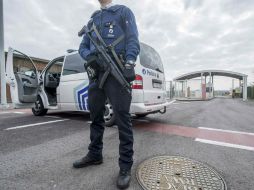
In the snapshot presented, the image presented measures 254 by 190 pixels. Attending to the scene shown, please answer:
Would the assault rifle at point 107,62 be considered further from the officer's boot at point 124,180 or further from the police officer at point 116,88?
the officer's boot at point 124,180

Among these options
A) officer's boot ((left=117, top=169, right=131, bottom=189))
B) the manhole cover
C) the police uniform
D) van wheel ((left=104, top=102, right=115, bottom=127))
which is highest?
the police uniform

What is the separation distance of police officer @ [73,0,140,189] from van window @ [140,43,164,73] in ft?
6.36

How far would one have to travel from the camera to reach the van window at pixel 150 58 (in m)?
4.11

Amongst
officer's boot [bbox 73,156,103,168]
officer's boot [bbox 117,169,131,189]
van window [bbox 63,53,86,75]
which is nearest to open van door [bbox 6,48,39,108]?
van window [bbox 63,53,86,75]

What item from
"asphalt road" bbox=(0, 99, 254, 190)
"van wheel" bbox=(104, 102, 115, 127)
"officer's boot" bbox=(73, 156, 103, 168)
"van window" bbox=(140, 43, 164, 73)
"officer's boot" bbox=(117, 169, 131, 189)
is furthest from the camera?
"van wheel" bbox=(104, 102, 115, 127)

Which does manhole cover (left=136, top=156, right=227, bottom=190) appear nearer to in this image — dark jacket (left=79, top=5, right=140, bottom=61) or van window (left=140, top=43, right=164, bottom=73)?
dark jacket (left=79, top=5, right=140, bottom=61)

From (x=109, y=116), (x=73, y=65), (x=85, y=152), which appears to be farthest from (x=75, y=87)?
(x=85, y=152)

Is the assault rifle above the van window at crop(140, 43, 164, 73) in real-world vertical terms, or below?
below

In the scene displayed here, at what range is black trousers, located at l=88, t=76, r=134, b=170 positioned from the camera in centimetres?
190

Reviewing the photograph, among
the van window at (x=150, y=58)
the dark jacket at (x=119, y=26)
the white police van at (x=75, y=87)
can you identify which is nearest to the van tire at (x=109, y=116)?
the white police van at (x=75, y=87)

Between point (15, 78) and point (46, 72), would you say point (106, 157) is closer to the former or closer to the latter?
point (15, 78)

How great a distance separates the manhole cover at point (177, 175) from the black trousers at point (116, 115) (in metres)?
0.28

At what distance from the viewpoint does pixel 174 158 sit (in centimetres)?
246

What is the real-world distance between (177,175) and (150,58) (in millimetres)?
2986
